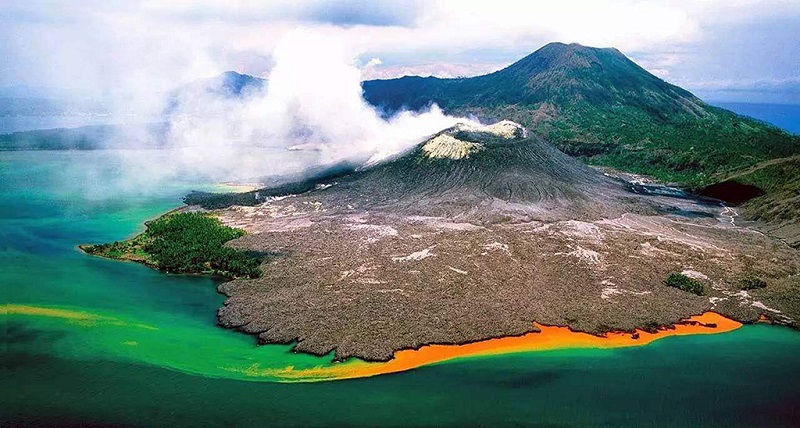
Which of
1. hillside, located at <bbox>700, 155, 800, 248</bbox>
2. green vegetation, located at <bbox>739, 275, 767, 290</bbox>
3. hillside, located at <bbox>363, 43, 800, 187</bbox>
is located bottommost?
green vegetation, located at <bbox>739, 275, 767, 290</bbox>

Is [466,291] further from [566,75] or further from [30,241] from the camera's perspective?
[566,75]

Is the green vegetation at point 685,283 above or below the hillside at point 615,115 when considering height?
below

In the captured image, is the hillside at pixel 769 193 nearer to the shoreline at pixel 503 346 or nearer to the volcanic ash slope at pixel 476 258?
the volcanic ash slope at pixel 476 258

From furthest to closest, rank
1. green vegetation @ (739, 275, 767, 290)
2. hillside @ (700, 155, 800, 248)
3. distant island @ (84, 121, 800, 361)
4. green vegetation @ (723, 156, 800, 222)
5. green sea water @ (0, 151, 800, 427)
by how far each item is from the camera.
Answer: green vegetation @ (723, 156, 800, 222) < hillside @ (700, 155, 800, 248) < green vegetation @ (739, 275, 767, 290) < distant island @ (84, 121, 800, 361) < green sea water @ (0, 151, 800, 427)

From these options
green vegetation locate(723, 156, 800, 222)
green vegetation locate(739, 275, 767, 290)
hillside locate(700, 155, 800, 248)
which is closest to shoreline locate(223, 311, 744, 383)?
green vegetation locate(739, 275, 767, 290)

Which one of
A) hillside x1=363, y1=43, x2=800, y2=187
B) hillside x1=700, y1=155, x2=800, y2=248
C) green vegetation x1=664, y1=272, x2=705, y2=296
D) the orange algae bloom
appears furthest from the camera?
hillside x1=363, y1=43, x2=800, y2=187

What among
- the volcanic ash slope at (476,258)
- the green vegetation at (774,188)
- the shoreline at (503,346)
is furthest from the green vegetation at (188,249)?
the green vegetation at (774,188)

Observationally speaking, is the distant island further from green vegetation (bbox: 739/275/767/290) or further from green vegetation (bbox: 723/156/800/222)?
green vegetation (bbox: 723/156/800/222)

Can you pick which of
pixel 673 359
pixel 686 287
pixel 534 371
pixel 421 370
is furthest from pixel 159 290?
pixel 686 287
